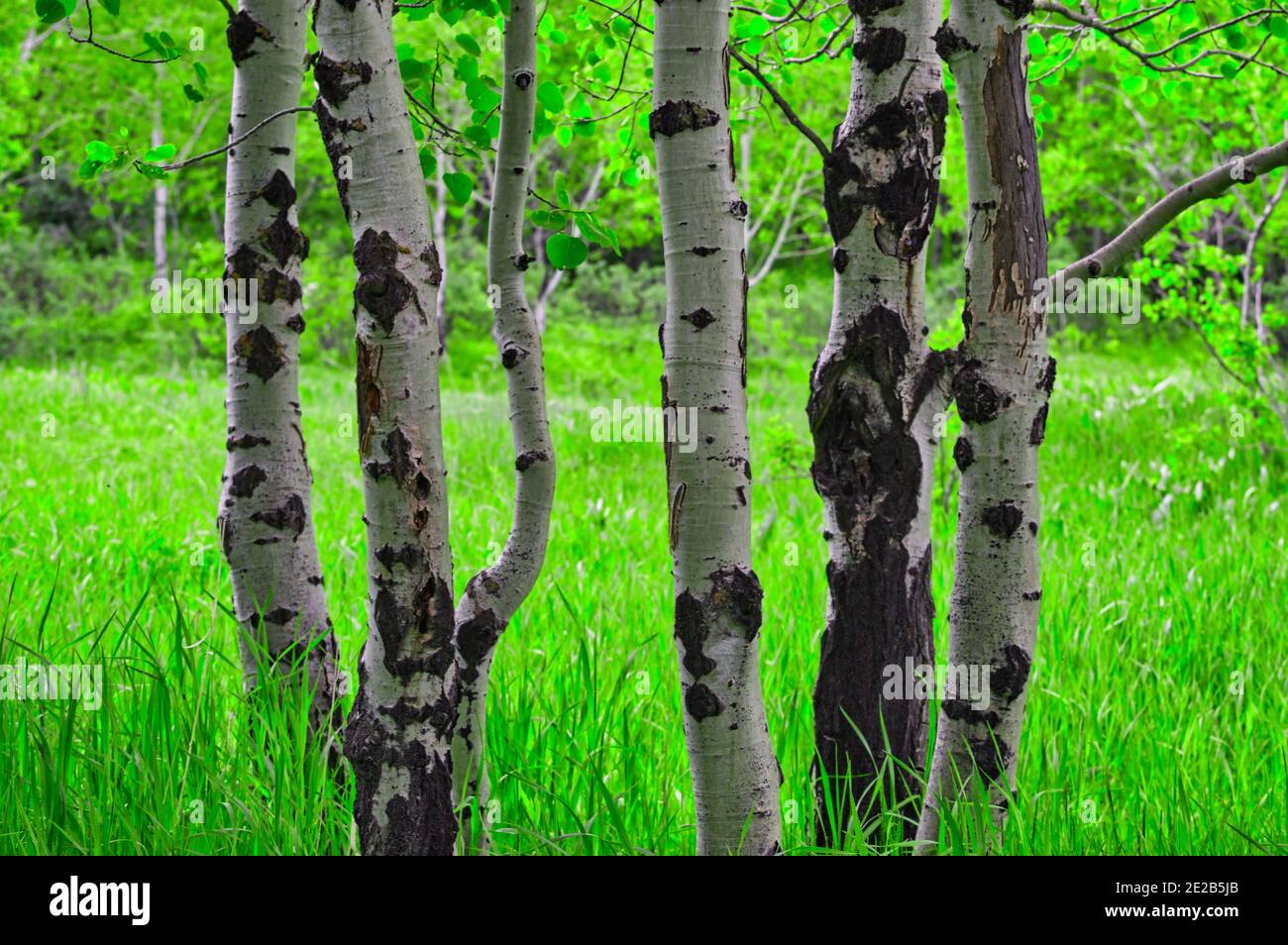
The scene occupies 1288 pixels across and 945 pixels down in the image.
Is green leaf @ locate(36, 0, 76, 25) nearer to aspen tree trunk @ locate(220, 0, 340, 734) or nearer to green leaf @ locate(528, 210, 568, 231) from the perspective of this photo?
aspen tree trunk @ locate(220, 0, 340, 734)

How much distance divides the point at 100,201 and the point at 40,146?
6326 mm

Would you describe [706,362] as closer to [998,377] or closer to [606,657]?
[998,377]

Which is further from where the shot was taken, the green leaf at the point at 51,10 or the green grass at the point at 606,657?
the green grass at the point at 606,657

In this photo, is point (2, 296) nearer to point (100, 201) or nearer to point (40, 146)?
point (40, 146)

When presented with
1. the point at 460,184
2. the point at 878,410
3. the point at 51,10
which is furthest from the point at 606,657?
the point at 51,10

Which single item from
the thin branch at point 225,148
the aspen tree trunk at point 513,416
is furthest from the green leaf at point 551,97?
the thin branch at point 225,148

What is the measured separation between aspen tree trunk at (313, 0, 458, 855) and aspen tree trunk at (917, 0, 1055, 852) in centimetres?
115

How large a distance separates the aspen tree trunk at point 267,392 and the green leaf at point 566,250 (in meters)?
1.00

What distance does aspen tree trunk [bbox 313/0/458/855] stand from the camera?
2205 millimetres

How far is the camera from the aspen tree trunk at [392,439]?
7.23 ft

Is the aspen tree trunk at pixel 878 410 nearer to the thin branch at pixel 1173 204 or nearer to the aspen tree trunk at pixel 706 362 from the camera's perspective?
the thin branch at pixel 1173 204

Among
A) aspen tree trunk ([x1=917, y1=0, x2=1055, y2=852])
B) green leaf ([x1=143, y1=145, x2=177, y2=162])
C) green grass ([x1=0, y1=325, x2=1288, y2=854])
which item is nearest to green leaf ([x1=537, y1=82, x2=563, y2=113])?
green leaf ([x1=143, y1=145, x2=177, y2=162])

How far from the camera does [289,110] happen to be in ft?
9.30
